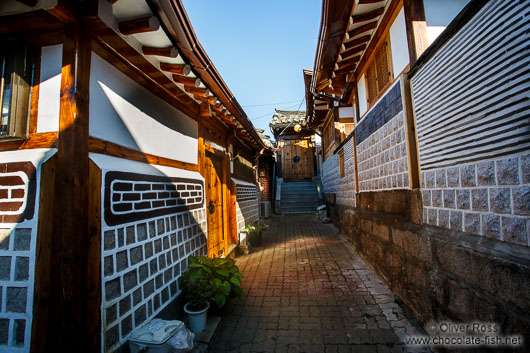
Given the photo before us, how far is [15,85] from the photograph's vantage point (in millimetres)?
2023

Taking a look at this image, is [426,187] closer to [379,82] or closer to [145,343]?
[379,82]

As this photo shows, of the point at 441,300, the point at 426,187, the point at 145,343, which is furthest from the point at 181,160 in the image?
the point at 441,300

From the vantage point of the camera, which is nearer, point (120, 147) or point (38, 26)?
point (38, 26)

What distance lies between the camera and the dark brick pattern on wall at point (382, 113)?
353 cm

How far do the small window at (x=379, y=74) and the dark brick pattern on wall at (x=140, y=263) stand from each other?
3863 mm

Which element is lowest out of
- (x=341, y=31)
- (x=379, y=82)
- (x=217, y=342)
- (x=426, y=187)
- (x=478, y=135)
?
(x=217, y=342)

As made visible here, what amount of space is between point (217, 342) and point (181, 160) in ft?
8.31

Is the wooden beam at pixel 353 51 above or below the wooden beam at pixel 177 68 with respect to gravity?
above

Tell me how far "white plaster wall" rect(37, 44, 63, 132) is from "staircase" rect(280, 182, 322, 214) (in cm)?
1372

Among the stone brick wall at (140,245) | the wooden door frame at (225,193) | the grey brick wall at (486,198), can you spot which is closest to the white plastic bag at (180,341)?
the stone brick wall at (140,245)

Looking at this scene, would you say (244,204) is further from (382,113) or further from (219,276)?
(382,113)

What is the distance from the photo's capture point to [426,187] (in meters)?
2.79

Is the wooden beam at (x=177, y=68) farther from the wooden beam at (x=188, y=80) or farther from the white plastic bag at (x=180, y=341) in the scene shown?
the white plastic bag at (x=180, y=341)

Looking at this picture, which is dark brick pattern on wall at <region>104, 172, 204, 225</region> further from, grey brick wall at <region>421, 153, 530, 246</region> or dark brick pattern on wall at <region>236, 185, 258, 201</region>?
dark brick pattern on wall at <region>236, 185, 258, 201</region>
